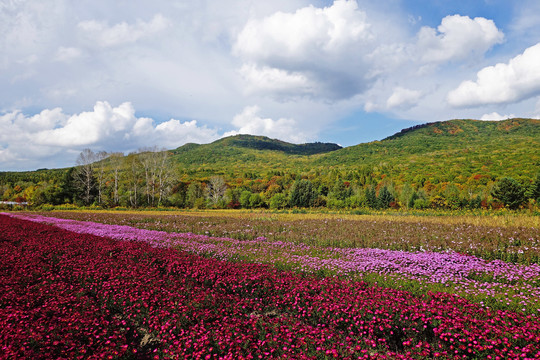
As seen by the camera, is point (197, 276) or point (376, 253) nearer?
point (197, 276)

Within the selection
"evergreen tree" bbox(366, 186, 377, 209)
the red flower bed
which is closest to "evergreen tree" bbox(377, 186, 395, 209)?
"evergreen tree" bbox(366, 186, 377, 209)

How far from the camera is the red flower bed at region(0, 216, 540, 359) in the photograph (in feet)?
11.8

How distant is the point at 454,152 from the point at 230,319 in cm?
12340

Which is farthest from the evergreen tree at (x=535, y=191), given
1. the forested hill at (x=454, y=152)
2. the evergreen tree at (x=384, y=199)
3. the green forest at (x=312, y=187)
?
the forested hill at (x=454, y=152)

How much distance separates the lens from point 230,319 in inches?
177

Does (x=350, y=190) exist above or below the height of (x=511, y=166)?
below

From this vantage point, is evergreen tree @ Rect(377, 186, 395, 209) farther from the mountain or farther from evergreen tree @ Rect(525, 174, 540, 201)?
the mountain

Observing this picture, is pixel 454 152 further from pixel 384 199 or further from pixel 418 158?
pixel 384 199

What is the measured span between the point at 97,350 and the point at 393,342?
421cm

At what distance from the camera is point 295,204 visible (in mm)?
51906

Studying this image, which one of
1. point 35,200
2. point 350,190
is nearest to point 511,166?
point 350,190

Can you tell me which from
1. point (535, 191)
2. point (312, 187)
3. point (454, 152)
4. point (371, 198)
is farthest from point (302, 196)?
point (454, 152)

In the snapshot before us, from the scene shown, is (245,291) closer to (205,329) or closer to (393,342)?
(205,329)

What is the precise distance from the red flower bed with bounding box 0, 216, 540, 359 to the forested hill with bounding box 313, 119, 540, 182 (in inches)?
2832
